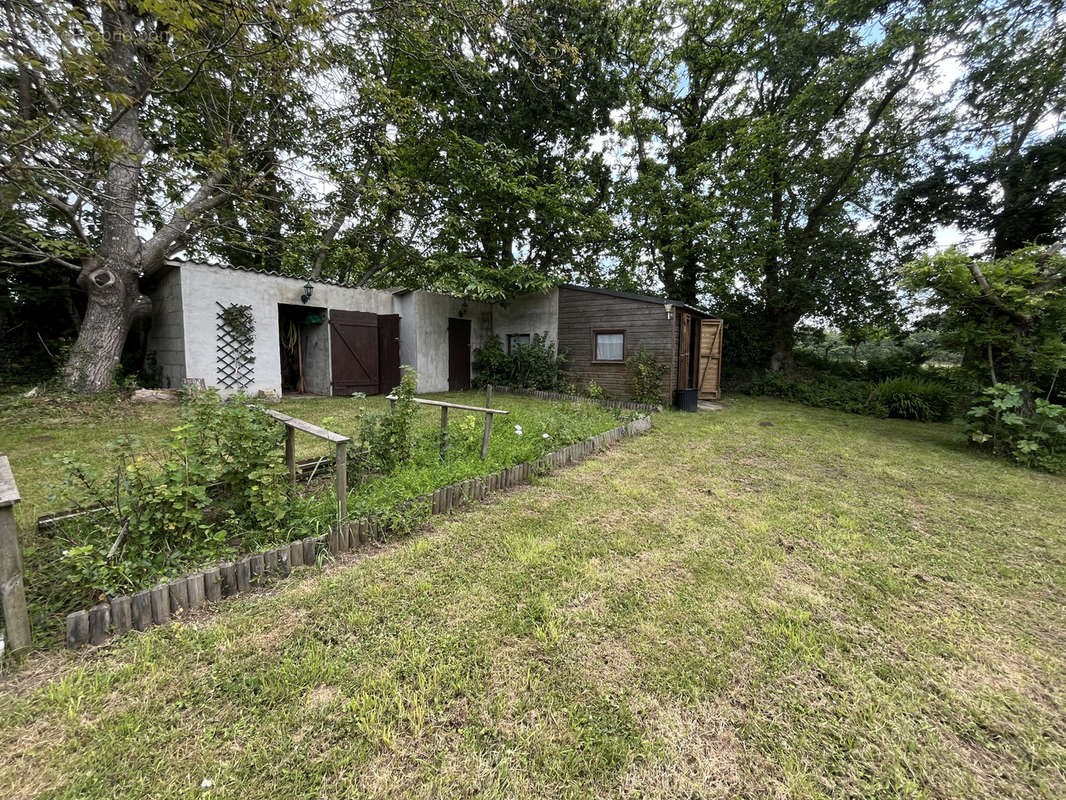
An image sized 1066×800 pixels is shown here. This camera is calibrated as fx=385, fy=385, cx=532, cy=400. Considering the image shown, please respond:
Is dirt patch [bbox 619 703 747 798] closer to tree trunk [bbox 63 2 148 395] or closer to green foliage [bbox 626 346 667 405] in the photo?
green foliage [bbox 626 346 667 405]

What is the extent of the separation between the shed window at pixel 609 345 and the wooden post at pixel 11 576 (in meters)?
9.85

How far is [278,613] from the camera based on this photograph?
205cm

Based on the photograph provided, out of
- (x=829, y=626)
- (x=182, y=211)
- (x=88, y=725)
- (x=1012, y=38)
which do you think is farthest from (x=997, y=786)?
(x=1012, y=38)

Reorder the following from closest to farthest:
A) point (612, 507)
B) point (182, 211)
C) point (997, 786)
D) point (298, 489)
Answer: point (997, 786), point (298, 489), point (612, 507), point (182, 211)

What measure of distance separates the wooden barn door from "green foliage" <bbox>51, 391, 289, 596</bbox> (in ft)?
35.8

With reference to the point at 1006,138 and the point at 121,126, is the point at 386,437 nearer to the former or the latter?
the point at 121,126

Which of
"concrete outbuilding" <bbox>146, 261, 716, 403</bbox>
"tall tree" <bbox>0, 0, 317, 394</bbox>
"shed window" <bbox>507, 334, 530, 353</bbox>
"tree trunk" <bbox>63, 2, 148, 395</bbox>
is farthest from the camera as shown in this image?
"shed window" <bbox>507, 334, 530, 353</bbox>

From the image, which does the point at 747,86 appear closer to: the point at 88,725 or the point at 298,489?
the point at 298,489

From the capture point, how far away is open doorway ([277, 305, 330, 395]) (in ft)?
32.3

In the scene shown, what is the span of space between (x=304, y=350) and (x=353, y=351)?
1602mm

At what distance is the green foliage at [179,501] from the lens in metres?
1.97

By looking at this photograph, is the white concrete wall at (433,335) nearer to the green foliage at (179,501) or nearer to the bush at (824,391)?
the green foliage at (179,501)

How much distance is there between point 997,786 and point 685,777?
109 cm

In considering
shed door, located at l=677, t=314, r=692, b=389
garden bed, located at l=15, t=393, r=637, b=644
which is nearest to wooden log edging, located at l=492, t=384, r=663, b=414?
shed door, located at l=677, t=314, r=692, b=389
